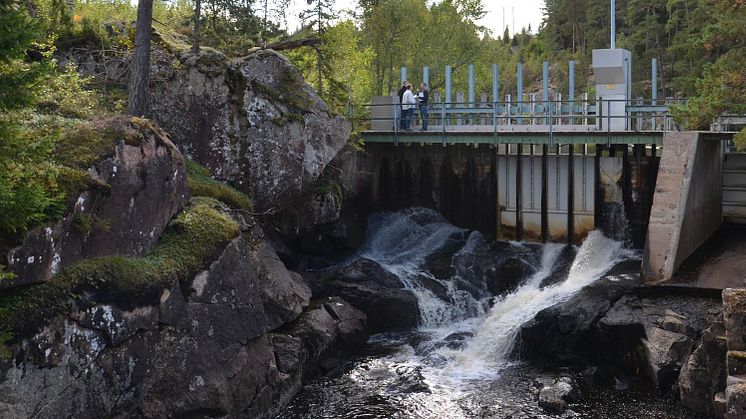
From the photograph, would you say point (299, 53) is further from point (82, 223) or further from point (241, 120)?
point (82, 223)

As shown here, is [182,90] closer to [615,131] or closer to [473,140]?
[473,140]

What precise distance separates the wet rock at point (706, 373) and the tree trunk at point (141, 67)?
13339mm

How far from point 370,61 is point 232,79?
24.2 m

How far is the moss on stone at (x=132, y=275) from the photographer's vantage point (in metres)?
11.8

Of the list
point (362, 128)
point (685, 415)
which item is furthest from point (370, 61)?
point (685, 415)

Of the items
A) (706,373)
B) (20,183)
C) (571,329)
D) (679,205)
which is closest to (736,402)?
(706,373)

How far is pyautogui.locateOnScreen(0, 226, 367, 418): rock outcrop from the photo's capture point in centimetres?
1207

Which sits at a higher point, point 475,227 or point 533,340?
point 475,227


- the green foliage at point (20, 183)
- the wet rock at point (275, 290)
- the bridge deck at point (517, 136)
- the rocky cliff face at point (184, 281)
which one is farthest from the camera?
the bridge deck at point (517, 136)

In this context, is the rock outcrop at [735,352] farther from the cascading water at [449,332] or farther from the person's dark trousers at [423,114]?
the person's dark trousers at [423,114]

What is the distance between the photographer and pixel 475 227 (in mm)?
26875

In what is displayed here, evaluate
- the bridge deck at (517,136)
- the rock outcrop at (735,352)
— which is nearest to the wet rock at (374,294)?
the bridge deck at (517,136)

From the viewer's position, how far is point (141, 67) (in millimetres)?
18359

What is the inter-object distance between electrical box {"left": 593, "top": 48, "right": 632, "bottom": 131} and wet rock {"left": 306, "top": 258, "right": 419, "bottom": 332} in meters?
8.38
